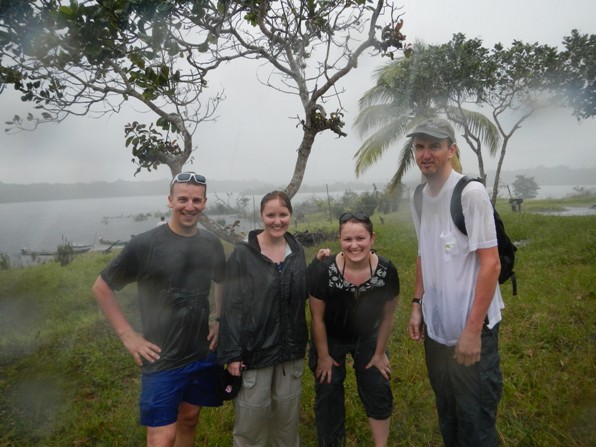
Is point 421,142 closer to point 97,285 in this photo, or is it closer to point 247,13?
point 97,285

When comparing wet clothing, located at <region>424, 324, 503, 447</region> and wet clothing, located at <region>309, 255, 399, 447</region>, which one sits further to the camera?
wet clothing, located at <region>309, 255, 399, 447</region>

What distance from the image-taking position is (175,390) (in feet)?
6.66

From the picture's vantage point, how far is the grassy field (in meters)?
2.69

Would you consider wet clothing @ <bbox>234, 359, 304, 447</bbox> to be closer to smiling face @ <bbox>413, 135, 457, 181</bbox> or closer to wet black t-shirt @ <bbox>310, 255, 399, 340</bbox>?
wet black t-shirt @ <bbox>310, 255, 399, 340</bbox>

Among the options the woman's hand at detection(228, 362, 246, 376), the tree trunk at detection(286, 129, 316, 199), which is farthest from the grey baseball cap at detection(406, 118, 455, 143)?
the tree trunk at detection(286, 129, 316, 199)

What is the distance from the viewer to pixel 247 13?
14.3 feet

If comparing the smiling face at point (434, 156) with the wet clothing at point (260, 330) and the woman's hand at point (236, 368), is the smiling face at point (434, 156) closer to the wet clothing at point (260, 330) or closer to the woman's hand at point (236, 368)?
the wet clothing at point (260, 330)

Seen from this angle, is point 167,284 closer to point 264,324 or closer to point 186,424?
point 264,324

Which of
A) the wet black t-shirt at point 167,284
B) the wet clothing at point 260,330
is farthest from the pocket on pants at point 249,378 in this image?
the wet black t-shirt at point 167,284

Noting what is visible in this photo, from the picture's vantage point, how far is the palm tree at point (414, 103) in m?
10.8

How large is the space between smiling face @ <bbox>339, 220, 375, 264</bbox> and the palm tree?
32.2 feet

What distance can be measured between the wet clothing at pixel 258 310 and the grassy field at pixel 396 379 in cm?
108

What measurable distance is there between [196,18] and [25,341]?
4449mm

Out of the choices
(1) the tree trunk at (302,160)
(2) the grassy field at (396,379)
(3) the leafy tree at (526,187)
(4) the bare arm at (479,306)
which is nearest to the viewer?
(4) the bare arm at (479,306)
